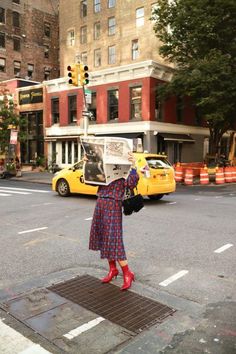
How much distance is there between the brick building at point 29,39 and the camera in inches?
1766

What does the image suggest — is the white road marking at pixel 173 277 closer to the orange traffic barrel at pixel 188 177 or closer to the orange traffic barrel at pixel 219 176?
the orange traffic barrel at pixel 188 177

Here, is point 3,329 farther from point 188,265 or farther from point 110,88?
point 110,88

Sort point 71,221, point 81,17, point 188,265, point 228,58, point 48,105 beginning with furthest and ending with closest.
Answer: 1. point 81,17
2. point 48,105
3. point 228,58
4. point 71,221
5. point 188,265

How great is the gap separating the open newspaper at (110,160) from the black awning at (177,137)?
2050 centimetres

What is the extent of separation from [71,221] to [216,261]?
4.13 metres

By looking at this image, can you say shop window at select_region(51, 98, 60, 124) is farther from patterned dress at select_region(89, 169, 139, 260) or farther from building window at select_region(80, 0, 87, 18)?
patterned dress at select_region(89, 169, 139, 260)

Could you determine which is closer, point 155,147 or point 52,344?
point 52,344

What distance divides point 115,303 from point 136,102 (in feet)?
71.4

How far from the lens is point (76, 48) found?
44156mm

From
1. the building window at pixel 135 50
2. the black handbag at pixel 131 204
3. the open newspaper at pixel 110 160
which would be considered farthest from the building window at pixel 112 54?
the black handbag at pixel 131 204

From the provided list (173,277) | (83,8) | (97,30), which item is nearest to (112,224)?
(173,277)

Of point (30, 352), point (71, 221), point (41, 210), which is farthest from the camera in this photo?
point (41, 210)

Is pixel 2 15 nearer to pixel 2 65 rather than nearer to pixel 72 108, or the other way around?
pixel 2 65

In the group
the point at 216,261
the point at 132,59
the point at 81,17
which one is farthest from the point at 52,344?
the point at 81,17
